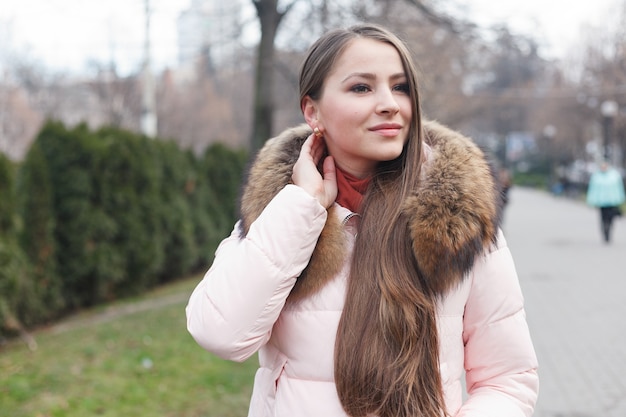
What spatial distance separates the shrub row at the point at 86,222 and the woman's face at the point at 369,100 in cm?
446

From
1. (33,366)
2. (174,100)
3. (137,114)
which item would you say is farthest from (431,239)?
(174,100)

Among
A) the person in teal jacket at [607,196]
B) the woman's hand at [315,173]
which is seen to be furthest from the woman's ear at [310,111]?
the person in teal jacket at [607,196]

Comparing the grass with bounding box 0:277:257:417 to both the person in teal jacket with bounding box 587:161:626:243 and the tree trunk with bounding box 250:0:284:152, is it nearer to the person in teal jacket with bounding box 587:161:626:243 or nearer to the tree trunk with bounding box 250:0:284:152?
the tree trunk with bounding box 250:0:284:152

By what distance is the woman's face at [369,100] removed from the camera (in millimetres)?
1776

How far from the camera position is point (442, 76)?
22.2m

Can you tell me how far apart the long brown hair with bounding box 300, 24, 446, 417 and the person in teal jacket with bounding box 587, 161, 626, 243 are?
48.0 feet

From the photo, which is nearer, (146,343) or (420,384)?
(420,384)

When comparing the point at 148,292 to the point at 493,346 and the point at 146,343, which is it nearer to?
the point at 146,343

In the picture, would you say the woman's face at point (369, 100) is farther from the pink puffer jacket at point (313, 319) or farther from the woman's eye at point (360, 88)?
the pink puffer jacket at point (313, 319)

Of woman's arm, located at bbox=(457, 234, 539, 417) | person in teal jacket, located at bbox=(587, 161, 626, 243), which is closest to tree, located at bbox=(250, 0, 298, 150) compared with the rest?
woman's arm, located at bbox=(457, 234, 539, 417)

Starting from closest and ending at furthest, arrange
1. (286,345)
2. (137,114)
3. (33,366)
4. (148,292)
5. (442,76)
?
(286,345)
(33,366)
(148,292)
(442,76)
(137,114)

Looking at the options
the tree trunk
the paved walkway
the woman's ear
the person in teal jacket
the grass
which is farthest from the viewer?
the person in teal jacket

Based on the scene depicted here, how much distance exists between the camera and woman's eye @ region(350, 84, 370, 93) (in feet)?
5.88

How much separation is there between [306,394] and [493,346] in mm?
491
